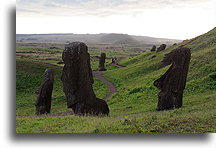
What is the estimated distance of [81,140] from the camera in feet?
37.3

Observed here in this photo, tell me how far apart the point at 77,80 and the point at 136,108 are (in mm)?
8784

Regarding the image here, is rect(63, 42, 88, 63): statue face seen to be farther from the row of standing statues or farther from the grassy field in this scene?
the grassy field

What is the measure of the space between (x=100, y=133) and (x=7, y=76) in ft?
18.7

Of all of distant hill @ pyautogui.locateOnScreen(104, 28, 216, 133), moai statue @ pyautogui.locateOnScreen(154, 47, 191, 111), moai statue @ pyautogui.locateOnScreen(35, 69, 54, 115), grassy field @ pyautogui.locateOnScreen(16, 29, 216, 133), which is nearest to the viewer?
grassy field @ pyautogui.locateOnScreen(16, 29, 216, 133)

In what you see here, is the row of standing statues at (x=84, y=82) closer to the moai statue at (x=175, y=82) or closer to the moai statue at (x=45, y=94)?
the moai statue at (x=175, y=82)

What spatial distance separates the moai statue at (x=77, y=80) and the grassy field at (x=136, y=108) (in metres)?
1.55

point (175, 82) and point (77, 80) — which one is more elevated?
point (77, 80)

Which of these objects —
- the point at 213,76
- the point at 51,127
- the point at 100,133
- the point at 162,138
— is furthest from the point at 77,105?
the point at 213,76

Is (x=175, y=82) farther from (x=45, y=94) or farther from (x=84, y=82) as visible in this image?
(x=45, y=94)

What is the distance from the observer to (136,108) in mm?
22922

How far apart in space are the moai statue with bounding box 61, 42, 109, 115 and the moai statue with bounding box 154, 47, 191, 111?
5395mm

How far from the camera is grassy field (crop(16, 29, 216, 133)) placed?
11632 mm

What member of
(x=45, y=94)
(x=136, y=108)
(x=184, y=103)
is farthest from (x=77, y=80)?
(x=184, y=103)

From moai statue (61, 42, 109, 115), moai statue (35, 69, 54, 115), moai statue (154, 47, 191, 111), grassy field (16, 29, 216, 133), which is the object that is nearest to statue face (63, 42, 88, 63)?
moai statue (61, 42, 109, 115)
